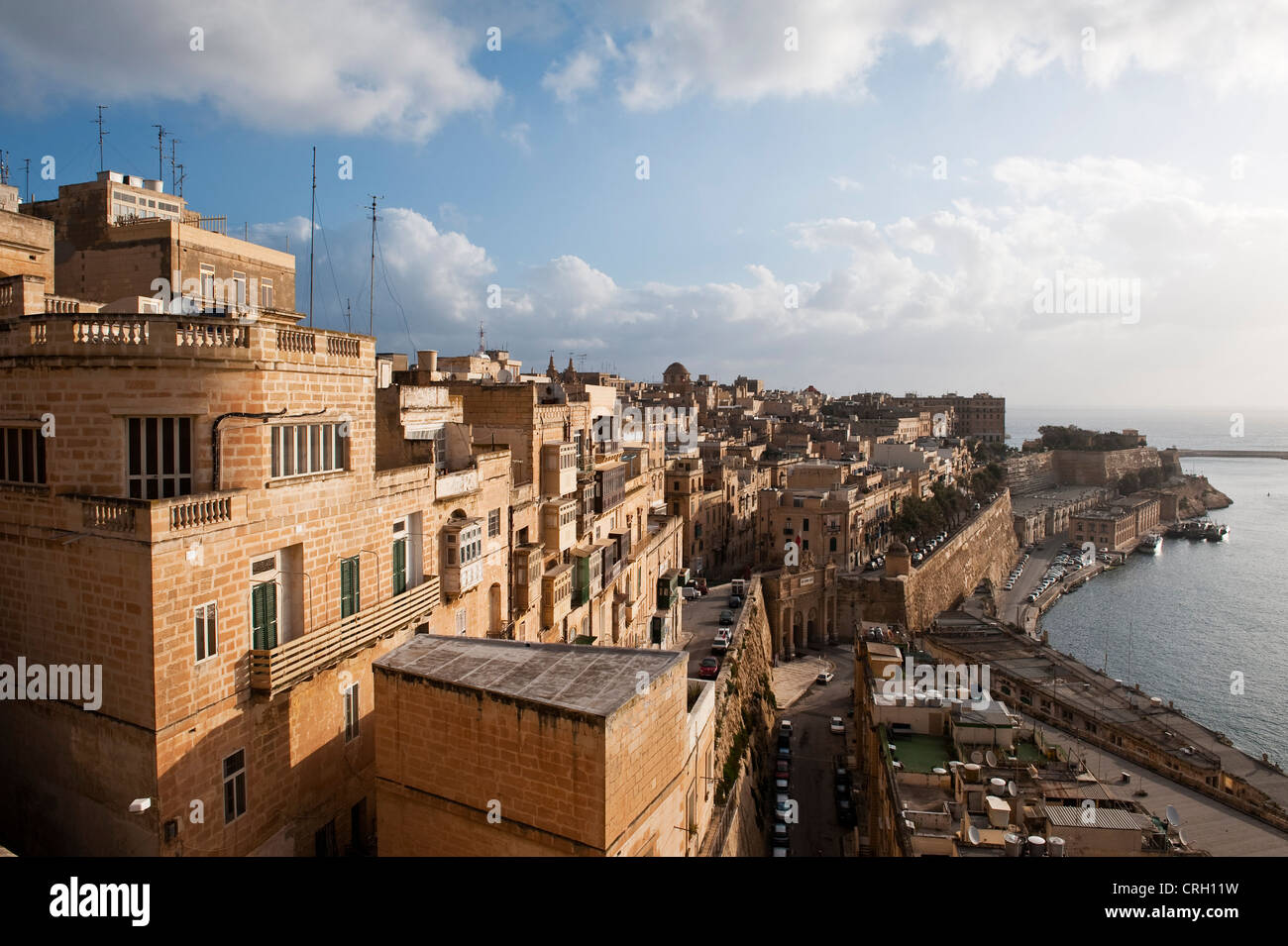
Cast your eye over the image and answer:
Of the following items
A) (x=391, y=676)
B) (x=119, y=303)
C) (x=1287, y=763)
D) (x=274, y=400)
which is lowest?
(x=1287, y=763)

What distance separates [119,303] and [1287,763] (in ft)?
141

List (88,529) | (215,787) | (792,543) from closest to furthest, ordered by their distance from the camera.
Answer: (88,529), (215,787), (792,543)

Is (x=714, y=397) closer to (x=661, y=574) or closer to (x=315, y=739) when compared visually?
(x=661, y=574)

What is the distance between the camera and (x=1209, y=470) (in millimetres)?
157125

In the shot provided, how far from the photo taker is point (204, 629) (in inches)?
324

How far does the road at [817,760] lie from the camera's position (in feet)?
72.6

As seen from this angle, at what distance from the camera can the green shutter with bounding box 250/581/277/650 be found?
8969 mm

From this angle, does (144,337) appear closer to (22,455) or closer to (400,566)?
(22,455)

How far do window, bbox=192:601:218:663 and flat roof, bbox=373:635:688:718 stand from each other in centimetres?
177

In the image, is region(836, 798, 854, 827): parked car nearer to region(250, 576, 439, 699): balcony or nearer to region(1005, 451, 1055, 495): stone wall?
region(250, 576, 439, 699): balcony

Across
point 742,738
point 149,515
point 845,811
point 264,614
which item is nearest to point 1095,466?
point 845,811

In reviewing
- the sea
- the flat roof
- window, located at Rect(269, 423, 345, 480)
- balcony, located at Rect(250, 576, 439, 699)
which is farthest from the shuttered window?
the sea

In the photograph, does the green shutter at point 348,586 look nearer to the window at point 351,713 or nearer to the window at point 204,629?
the window at point 351,713
